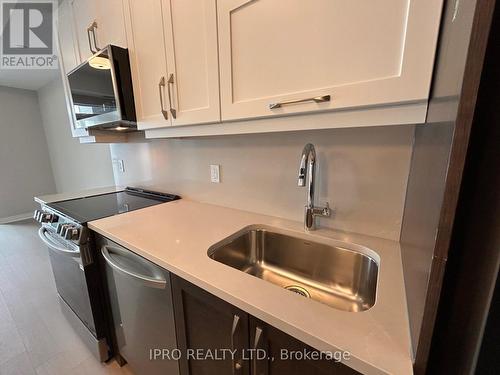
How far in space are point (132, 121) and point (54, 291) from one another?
1.88 meters

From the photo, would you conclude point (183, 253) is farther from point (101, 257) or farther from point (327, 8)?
point (327, 8)

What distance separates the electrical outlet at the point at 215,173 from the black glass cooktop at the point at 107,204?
1.25 feet

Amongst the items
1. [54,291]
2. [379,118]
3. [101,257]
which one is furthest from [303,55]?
[54,291]

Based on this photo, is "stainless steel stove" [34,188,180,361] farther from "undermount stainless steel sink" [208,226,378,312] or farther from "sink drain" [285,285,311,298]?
"sink drain" [285,285,311,298]

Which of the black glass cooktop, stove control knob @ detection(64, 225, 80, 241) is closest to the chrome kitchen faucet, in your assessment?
the black glass cooktop

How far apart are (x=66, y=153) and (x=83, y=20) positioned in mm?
2948

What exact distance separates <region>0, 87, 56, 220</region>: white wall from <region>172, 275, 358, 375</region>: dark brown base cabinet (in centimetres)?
498

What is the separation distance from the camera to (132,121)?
1.31m

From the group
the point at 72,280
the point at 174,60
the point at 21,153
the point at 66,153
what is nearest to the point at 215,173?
the point at 174,60

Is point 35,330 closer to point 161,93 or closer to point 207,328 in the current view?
point 207,328

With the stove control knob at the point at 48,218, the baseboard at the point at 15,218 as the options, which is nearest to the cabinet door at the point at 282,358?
the stove control knob at the point at 48,218

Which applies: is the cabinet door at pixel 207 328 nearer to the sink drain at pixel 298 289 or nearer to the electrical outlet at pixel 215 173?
the sink drain at pixel 298 289

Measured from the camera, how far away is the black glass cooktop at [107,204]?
1.31 m

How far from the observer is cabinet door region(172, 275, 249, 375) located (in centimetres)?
64
